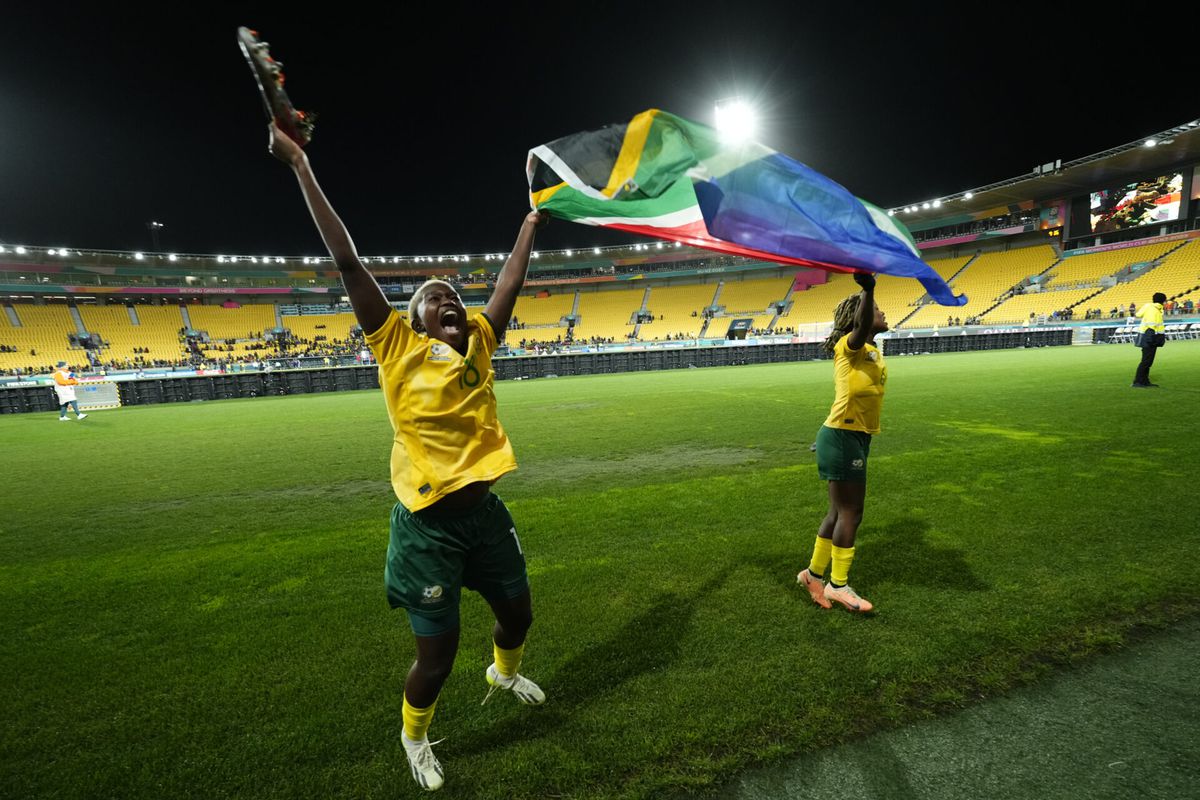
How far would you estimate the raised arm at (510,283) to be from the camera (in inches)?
102

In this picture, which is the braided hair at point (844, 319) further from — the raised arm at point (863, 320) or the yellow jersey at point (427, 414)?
the yellow jersey at point (427, 414)

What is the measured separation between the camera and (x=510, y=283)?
105 inches

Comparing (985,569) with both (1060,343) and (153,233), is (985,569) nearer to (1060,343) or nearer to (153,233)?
(1060,343)

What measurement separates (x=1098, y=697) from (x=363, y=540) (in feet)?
17.5

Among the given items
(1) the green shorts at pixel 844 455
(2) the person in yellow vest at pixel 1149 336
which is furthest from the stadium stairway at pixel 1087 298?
(1) the green shorts at pixel 844 455

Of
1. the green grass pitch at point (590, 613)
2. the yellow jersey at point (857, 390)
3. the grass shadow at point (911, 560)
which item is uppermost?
the yellow jersey at point (857, 390)

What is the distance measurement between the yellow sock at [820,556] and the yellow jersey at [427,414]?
8.07ft

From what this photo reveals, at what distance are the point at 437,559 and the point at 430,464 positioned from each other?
38cm

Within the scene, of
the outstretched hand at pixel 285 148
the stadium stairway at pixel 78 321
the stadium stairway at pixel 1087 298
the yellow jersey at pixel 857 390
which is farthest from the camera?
the stadium stairway at pixel 78 321

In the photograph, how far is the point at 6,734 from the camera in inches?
99.7

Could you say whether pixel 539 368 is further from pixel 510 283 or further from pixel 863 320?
pixel 510 283

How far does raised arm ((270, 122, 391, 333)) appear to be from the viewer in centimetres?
197

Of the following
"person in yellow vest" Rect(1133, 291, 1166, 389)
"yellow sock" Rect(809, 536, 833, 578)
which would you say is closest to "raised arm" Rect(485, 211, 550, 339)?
"yellow sock" Rect(809, 536, 833, 578)

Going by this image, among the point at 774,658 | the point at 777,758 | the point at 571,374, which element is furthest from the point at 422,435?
the point at 571,374
